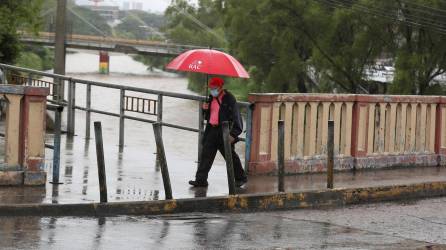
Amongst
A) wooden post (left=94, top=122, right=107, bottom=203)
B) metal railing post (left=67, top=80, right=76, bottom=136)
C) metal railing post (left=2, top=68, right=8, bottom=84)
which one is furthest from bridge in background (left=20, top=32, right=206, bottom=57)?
wooden post (left=94, top=122, right=107, bottom=203)

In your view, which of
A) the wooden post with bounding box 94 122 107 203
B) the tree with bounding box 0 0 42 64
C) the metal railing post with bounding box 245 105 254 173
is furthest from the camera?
the tree with bounding box 0 0 42 64

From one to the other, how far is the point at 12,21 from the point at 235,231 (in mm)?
20210

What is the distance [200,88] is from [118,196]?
244ft

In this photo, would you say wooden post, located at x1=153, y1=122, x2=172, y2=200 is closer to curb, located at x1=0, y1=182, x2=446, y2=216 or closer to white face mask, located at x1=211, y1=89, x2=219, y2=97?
curb, located at x1=0, y1=182, x2=446, y2=216

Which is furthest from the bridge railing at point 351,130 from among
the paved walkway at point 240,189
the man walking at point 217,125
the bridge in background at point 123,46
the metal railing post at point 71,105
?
the bridge in background at point 123,46

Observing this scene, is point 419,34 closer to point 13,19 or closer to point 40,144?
point 13,19

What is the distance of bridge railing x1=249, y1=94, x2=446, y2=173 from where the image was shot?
1353 centimetres

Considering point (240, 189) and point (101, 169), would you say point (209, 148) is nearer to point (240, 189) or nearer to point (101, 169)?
point (240, 189)

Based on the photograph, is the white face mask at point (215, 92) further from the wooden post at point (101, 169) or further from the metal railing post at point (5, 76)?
the metal railing post at point (5, 76)

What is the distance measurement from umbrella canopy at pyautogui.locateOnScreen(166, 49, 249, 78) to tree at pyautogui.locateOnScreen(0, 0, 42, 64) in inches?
642

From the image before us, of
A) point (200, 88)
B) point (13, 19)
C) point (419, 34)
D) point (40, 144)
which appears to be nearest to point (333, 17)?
point (419, 34)

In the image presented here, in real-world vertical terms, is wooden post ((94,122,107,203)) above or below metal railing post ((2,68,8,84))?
below

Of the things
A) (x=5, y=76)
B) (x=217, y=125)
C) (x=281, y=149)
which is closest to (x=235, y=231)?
(x=281, y=149)

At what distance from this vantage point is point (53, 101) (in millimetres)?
18469
